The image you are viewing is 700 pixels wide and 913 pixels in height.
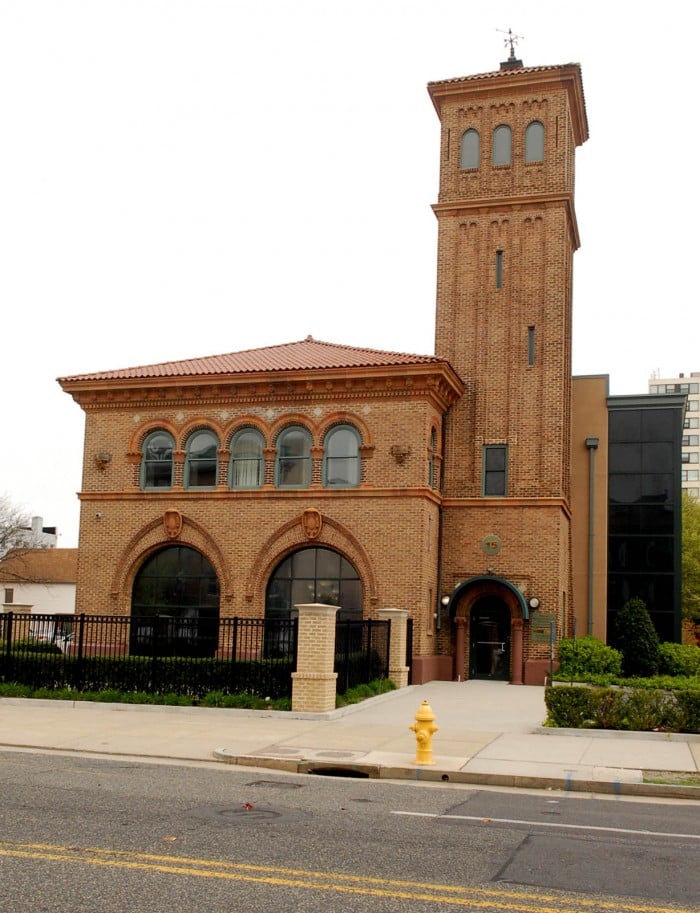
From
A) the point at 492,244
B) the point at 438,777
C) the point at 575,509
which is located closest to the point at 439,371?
the point at 492,244

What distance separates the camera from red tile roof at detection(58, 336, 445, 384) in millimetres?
29594

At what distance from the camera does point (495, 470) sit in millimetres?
30859

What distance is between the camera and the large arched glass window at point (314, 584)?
29078 mm

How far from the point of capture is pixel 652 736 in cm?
1738

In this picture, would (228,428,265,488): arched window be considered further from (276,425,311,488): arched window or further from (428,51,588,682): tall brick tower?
(428,51,588,682): tall brick tower

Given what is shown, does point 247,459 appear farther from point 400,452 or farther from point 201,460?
point 400,452

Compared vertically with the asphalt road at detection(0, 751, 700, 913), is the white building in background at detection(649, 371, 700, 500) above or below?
above

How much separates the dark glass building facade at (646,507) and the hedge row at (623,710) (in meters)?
17.3

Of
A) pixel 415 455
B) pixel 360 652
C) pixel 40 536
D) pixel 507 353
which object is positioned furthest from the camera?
pixel 40 536

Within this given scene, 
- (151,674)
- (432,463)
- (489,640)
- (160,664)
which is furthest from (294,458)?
(151,674)

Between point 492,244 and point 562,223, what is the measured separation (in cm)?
223

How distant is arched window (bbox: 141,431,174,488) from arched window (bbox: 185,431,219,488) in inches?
23.2

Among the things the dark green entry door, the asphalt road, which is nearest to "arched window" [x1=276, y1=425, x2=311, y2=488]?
the dark green entry door

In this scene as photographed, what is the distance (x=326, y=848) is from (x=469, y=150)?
2838 cm
